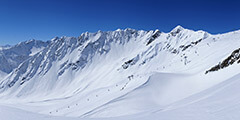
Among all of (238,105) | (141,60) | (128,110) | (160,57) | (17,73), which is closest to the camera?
(238,105)

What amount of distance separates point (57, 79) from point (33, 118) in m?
147

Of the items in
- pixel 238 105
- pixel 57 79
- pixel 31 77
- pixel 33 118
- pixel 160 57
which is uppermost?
pixel 31 77

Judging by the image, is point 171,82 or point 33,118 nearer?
point 33,118

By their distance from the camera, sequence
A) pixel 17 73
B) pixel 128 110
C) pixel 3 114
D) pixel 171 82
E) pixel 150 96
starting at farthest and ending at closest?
pixel 17 73 → pixel 171 82 → pixel 150 96 → pixel 128 110 → pixel 3 114

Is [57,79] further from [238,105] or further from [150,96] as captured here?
[238,105]

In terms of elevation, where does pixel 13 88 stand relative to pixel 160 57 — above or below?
above

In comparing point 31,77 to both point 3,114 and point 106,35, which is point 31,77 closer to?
point 106,35

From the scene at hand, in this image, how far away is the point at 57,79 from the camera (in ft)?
470

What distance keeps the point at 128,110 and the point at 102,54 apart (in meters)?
145

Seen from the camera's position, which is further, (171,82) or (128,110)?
(171,82)

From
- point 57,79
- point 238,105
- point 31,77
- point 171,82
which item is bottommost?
point 238,105

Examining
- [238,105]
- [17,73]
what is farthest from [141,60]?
[17,73]

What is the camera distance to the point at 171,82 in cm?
2058

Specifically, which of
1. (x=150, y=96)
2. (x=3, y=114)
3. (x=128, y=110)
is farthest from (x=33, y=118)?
(x=150, y=96)
